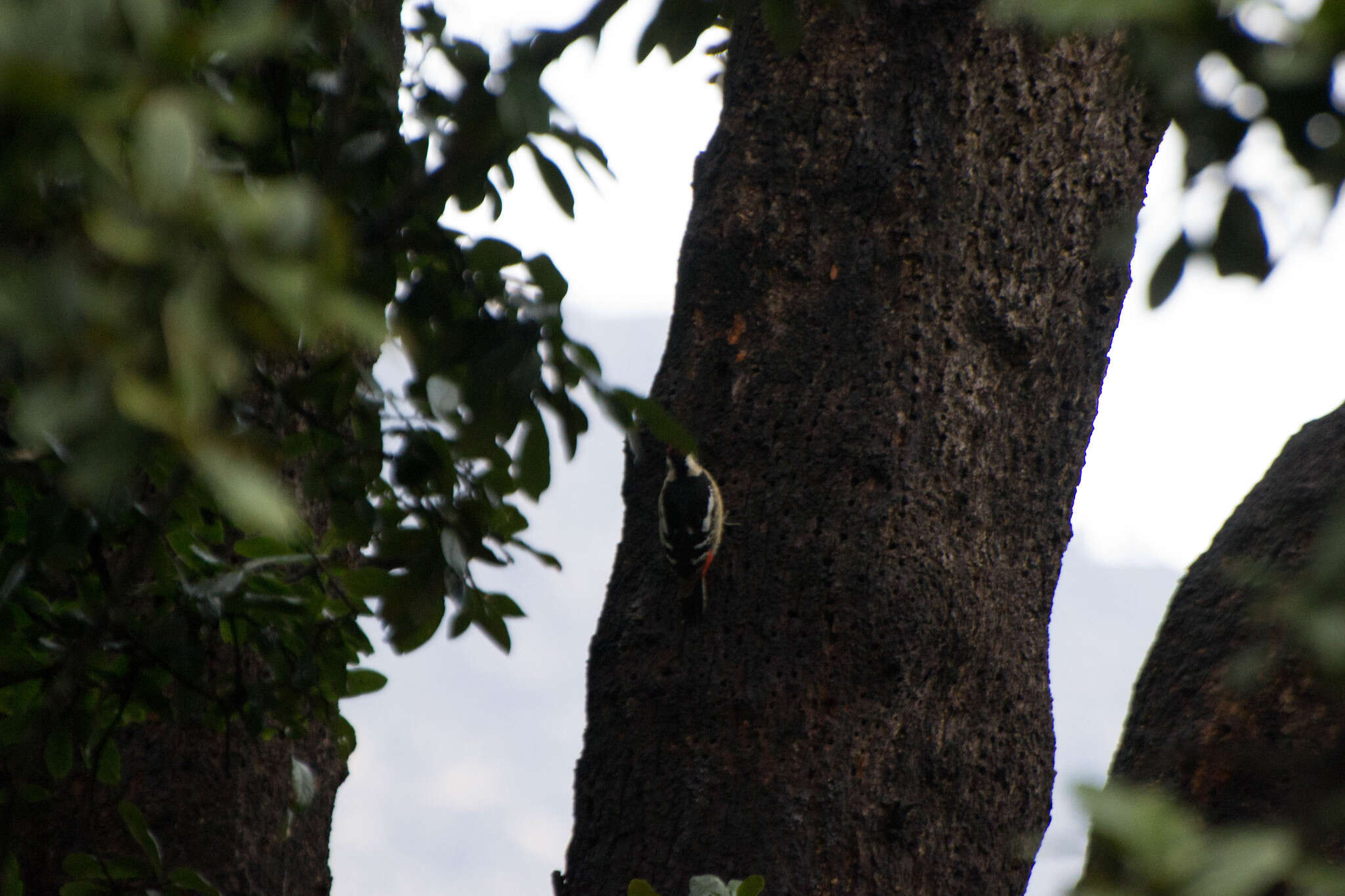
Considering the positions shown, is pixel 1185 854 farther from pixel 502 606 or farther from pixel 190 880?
pixel 190 880

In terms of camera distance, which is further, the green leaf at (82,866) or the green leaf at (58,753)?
the green leaf at (82,866)

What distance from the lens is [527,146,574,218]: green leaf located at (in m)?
1.41

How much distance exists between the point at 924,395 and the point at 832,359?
0.62 ft

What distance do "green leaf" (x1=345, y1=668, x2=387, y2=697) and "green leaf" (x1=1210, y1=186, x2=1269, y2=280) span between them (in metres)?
1.71

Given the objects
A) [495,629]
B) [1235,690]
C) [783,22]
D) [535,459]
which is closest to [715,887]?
[495,629]

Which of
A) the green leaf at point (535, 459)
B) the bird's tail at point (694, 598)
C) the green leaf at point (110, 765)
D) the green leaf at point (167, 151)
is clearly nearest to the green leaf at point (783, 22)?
the green leaf at point (535, 459)

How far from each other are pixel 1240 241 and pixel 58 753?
1.77 m

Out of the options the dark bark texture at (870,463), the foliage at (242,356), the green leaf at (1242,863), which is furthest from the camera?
the dark bark texture at (870,463)

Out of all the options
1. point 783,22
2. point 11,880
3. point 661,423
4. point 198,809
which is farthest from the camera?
point 198,809

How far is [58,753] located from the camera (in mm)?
1834

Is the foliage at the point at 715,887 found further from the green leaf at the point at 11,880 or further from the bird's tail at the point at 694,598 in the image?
the green leaf at the point at 11,880

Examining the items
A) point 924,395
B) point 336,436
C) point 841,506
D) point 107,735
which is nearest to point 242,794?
point 107,735

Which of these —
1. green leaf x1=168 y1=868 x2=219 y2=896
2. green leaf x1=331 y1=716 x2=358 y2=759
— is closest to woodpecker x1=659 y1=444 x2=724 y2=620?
green leaf x1=331 y1=716 x2=358 y2=759

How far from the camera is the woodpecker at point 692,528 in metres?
2.24
